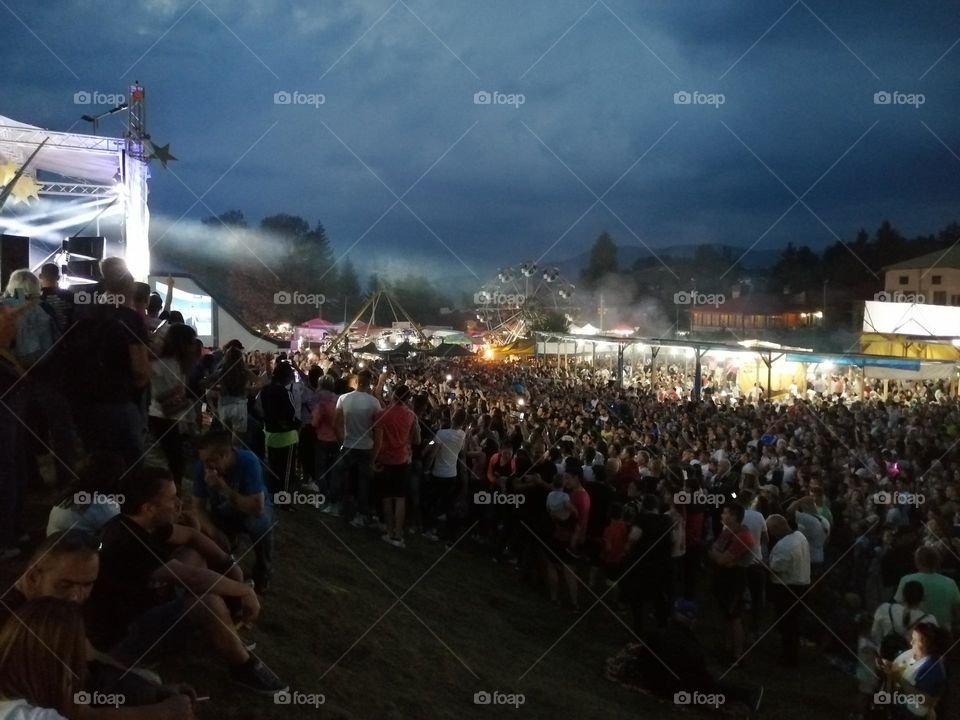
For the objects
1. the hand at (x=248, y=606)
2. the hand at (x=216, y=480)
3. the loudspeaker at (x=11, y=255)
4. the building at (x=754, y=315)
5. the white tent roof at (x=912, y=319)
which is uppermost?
the building at (x=754, y=315)

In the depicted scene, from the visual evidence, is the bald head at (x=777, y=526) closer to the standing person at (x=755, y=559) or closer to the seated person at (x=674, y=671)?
the standing person at (x=755, y=559)

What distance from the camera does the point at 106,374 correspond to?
4.56 metres

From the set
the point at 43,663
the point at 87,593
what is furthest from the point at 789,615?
the point at 43,663

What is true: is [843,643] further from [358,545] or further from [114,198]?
[114,198]

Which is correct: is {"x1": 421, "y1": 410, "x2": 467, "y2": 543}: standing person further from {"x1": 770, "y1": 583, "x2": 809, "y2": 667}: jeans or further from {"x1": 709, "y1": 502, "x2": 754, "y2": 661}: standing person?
{"x1": 770, "y1": 583, "x2": 809, "y2": 667}: jeans

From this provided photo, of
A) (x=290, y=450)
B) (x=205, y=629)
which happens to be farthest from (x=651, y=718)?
(x=290, y=450)

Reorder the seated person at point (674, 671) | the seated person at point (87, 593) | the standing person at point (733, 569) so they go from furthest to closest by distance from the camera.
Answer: the standing person at point (733, 569), the seated person at point (674, 671), the seated person at point (87, 593)

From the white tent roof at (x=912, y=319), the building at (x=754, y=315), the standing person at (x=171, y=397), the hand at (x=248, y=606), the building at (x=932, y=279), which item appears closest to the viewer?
the hand at (x=248, y=606)

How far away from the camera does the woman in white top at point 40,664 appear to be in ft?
7.27

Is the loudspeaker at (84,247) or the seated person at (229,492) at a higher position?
the loudspeaker at (84,247)

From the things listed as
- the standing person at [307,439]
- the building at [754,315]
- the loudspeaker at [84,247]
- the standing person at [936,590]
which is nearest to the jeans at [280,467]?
the standing person at [307,439]

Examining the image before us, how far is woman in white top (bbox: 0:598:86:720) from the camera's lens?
221 cm

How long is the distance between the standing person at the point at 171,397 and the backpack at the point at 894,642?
208 inches

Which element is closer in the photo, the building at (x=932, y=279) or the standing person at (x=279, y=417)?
the standing person at (x=279, y=417)
